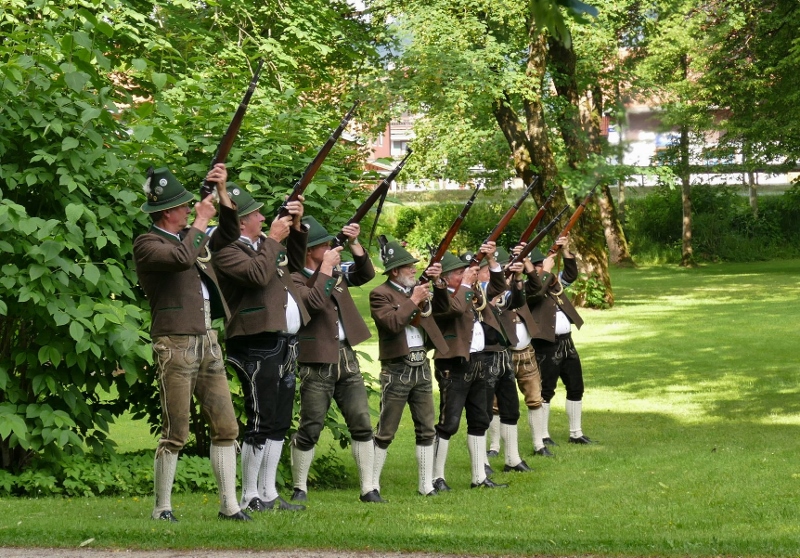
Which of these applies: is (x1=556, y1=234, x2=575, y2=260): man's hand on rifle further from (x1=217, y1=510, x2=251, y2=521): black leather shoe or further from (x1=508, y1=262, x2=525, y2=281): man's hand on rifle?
(x1=217, y1=510, x2=251, y2=521): black leather shoe

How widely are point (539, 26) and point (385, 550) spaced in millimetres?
4002

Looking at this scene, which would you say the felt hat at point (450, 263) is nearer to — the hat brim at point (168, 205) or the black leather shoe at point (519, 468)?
the black leather shoe at point (519, 468)

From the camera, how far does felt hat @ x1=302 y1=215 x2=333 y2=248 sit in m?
9.75

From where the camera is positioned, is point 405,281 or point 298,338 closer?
point 298,338

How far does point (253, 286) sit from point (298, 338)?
1.18 metres

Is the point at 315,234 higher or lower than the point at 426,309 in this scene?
higher

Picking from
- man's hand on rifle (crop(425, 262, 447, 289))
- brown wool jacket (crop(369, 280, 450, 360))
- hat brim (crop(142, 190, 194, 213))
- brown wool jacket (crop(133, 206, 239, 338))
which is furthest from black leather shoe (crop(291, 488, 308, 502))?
hat brim (crop(142, 190, 194, 213))

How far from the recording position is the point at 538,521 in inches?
340

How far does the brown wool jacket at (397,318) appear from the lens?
32.7 ft

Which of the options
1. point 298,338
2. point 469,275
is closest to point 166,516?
point 298,338

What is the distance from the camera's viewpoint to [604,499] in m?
9.97

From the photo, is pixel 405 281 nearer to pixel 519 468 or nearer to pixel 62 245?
pixel 519 468

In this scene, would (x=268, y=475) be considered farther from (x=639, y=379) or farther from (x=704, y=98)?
(x=704, y=98)

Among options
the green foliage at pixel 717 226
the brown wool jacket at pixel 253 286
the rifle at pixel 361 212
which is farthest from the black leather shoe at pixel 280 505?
the green foliage at pixel 717 226
